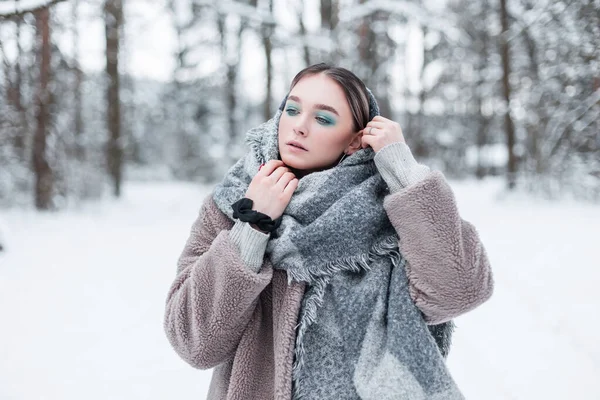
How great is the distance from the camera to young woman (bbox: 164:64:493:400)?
1124 millimetres

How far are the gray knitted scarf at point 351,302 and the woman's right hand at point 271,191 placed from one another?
0.03m

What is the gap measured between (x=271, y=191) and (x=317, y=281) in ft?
0.82

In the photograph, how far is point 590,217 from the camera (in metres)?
6.33

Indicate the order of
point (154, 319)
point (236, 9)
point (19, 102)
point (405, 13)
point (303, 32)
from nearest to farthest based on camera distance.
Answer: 1. point (154, 319)
2. point (19, 102)
3. point (236, 9)
4. point (405, 13)
5. point (303, 32)

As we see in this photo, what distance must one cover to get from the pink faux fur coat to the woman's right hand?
0.37 feet

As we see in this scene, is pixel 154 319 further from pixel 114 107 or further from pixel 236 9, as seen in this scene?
pixel 114 107

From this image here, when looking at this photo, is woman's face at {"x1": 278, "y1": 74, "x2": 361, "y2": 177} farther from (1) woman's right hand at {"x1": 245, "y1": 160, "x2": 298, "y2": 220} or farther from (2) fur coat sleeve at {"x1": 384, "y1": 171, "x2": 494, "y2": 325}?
(2) fur coat sleeve at {"x1": 384, "y1": 171, "x2": 494, "y2": 325}

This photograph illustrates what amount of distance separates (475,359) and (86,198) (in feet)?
25.0

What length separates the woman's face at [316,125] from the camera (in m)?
1.29

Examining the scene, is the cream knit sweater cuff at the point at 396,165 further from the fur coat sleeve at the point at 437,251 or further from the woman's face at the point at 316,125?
the woman's face at the point at 316,125

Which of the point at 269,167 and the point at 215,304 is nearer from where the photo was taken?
the point at 215,304

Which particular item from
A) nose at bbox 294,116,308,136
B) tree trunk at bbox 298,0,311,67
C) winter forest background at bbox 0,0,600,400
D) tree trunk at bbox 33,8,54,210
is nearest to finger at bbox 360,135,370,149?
nose at bbox 294,116,308,136

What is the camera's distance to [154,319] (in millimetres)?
3797

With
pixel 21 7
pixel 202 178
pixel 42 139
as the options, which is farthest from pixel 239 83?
pixel 21 7
